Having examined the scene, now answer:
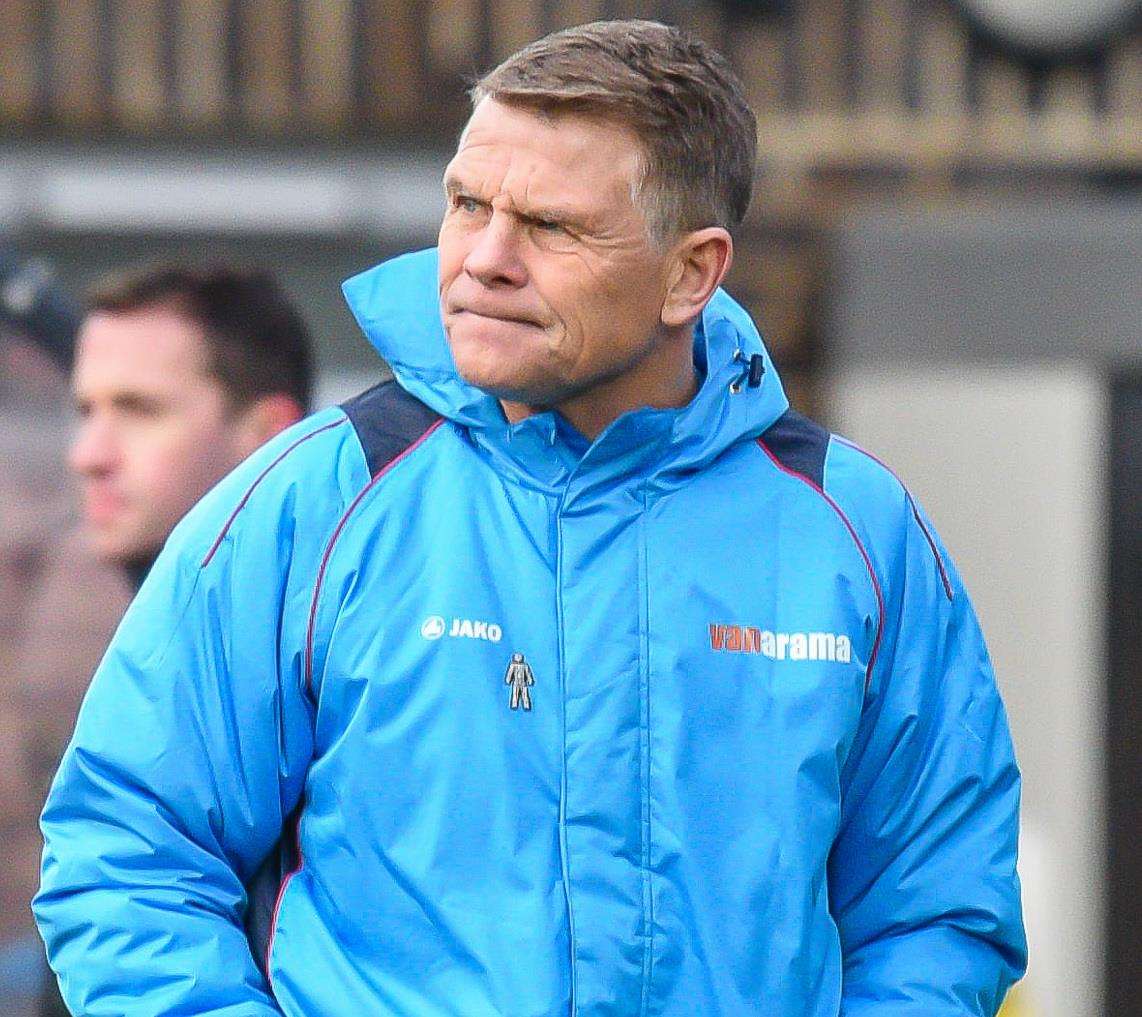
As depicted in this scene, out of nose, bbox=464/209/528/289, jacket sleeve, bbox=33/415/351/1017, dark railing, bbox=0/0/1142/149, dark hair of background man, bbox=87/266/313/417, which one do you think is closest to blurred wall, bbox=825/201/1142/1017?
dark railing, bbox=0/0/1142/149

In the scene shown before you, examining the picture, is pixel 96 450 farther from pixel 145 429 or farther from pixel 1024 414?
pixel 1024 414

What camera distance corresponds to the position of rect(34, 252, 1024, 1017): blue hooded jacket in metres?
2.15

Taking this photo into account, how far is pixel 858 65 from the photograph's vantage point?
6.12 metres

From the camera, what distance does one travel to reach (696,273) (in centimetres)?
237

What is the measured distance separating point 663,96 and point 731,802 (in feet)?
2.24

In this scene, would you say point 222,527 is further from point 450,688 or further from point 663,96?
point 663,96

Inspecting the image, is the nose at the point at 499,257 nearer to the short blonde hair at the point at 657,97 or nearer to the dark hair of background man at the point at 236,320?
the short blonde hair at the point at 657,97

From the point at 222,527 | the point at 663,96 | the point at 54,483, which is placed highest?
the point at 663,96

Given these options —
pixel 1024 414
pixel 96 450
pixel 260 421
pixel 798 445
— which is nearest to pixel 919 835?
pixel 798 445

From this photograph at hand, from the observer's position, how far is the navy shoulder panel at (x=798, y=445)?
7.81 ft

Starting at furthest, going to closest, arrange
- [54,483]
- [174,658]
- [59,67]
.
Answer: [59,67]
[54,483]
[174,658]

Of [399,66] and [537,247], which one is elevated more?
[399,66]

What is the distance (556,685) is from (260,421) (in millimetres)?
1495

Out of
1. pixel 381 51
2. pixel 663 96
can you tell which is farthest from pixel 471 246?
pixel 381 51
